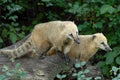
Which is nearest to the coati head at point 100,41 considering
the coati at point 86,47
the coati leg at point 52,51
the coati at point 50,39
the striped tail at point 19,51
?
the coati at point 86,47

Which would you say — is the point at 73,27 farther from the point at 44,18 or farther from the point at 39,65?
the point at 44,18

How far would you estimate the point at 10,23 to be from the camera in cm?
842

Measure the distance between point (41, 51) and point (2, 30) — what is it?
2.28 meters

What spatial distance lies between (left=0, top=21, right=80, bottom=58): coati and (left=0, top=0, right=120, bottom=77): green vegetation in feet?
3.55

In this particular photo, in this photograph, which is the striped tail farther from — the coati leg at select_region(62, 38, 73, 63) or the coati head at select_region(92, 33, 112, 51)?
the coati head at select_region(92, 33, 112, 51)

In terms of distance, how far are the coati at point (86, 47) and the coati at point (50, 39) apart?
0.21 m

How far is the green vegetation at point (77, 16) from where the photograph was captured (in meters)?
6.78

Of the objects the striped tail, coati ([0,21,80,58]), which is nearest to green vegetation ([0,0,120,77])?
coati ([0,21,80,58])

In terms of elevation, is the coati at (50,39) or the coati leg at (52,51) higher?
the coati at (50,39)

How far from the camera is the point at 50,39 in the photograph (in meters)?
5.77

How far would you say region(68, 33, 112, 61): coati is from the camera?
5.88 meters

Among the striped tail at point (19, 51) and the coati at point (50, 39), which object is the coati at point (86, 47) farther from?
the striped tail at point (19, 51)

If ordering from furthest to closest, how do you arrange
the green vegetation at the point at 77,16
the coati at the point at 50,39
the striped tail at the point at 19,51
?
the green vegetation at the point at 77,16
the striped tail at the point at 19,51
the coati at the point at 50,39

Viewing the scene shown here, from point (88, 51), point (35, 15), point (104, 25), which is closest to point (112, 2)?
point (104, 25)
